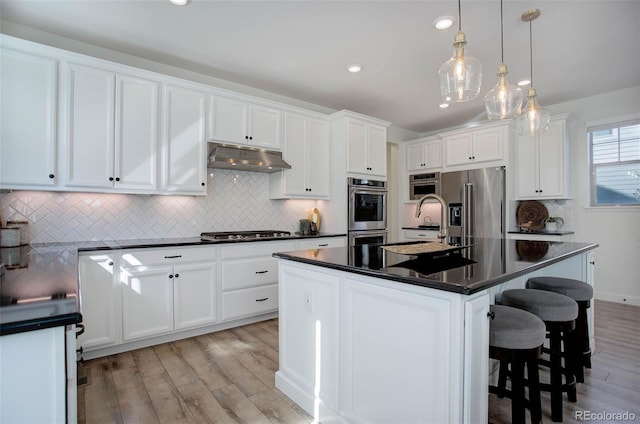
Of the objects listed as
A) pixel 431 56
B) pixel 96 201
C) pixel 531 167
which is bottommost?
pixel 96 201

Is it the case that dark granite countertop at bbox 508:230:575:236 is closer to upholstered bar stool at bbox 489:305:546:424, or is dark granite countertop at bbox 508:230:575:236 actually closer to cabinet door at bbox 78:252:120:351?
upholstered bar stool at bbox 489:305:546:424

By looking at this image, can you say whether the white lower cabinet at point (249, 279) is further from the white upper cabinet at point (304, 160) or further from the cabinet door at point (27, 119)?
the cabinet door at point (27, 119)

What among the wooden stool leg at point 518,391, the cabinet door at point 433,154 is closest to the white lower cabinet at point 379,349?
the wooden stool leg at point 518,391

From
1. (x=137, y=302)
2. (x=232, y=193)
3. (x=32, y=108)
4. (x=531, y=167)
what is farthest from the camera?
(x=531, y=167)

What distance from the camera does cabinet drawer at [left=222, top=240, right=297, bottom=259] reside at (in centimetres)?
326

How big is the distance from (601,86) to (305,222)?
407 centimetres

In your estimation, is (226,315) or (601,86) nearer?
(226,315)

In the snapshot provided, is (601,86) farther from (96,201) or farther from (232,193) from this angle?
(96,201)

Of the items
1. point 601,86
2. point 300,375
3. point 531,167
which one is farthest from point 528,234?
point 300,375

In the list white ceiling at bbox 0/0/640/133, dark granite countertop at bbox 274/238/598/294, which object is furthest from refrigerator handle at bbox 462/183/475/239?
dark granite countertop at bbox 274/238/598/294

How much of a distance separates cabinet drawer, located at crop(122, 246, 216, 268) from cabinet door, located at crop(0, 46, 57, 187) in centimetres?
83

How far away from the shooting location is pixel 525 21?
103 inches

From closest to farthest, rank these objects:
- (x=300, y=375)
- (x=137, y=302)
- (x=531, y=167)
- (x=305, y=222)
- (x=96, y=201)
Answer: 1. (x=300, y=375)
2. (x=137, y=302)
3. (x=96, y=201)
4. (x=305, y=222)
5. (x=531, y=167)

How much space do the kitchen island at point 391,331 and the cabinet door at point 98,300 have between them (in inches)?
59.6
